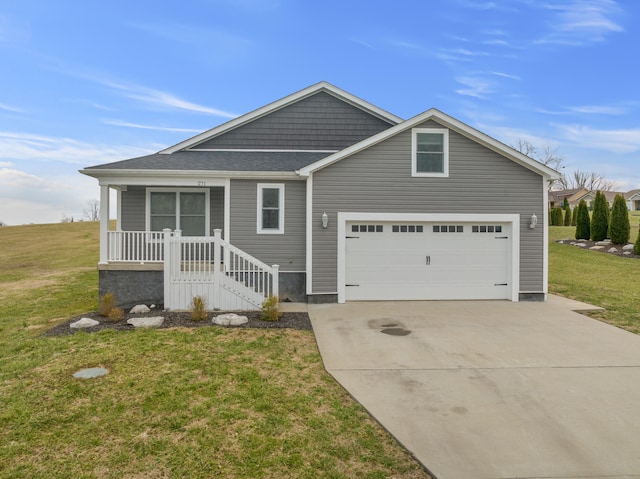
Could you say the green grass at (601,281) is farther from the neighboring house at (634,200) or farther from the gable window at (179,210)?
the neighboring house at (634,200)

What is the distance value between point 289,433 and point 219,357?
237 cm

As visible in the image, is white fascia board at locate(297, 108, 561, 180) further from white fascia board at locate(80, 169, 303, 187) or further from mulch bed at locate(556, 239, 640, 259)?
mulch bed at locate(556, 239, 640, 259)

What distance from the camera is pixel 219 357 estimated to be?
5.70 meters

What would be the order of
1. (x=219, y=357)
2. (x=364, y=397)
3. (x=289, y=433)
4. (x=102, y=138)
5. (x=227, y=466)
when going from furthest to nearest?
(x=102, y=138) → (x=219, y=357) → (x=364, y=397) → (x=289, y=433) → (x=227, y=466)

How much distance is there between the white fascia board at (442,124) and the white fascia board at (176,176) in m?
0.91

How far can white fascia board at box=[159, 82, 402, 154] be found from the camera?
41.7 feet

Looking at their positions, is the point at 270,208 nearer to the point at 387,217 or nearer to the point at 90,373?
the point at 387,217

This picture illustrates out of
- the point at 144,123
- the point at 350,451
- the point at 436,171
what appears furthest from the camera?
the point at 144,123

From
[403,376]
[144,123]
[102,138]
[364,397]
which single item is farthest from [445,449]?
[102,138]

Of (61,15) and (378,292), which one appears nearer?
(378,292)

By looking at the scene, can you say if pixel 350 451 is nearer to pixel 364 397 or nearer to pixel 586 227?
pixel 364 397

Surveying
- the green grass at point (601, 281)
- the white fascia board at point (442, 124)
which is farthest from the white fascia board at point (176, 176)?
the green grass at point (601, 281)

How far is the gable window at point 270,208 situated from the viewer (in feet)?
33.7

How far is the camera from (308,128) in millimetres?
13305
